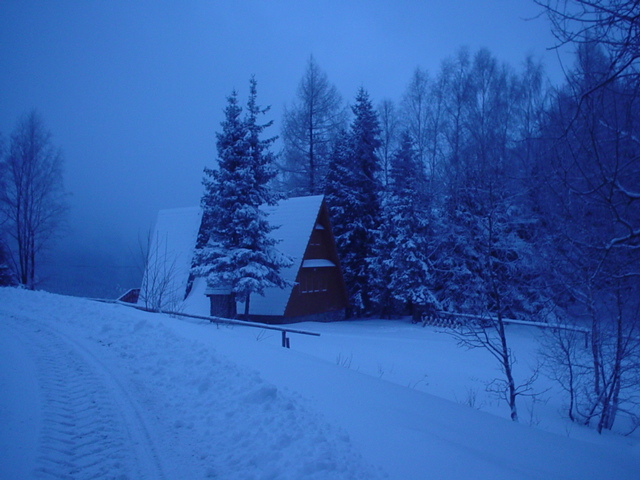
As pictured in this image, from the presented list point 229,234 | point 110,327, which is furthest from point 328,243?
point 110,327

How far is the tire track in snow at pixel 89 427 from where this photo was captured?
11.8 feet

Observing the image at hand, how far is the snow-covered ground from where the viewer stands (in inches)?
145

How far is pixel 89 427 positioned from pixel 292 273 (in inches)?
667

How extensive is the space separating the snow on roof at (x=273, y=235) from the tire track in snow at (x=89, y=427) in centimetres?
1325

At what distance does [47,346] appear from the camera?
7543 millimetres

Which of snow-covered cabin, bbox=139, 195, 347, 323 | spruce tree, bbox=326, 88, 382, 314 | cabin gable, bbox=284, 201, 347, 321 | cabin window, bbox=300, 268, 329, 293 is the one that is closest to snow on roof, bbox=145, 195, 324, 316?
snow-covered cabin, bbox=139, 195, 347, 323

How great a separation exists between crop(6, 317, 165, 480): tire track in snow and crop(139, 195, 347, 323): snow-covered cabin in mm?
14189

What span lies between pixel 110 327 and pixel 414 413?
23.3 ft

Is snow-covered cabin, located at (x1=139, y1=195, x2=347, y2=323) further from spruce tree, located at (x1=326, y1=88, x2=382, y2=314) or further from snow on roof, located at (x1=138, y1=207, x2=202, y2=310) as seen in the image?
spruce tree, located at (x1=326, y1=88, x2=382, y2=314)

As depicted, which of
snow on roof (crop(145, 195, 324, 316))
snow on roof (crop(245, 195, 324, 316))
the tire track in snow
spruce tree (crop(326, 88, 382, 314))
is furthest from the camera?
spruce tree (crop(326, 88, 382, 314))

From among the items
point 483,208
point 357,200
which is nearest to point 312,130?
point 357,200

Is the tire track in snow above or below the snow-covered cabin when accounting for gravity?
below

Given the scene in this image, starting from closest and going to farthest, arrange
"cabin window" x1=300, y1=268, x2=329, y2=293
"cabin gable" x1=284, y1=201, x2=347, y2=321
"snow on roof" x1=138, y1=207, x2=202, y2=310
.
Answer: "cabin gable" x1=284, y1=201, x2=347, y2=321 → "cabin window" x1=300, y1=268, x2=329, y2=293 → "snow on roof" x1=138, y1=207, x2=202, y2=310

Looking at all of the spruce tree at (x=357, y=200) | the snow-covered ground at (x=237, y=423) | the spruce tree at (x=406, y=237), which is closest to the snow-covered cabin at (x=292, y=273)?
the spruce tree at (x=357, y=200)
